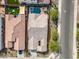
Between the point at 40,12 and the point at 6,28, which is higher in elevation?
the point at 40,12

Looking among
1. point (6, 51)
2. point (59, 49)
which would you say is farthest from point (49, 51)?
point (6, 51)

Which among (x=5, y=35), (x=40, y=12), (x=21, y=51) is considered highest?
(x=40, y=12)

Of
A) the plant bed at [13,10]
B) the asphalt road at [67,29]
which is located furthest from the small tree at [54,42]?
the plant bed at [13,10]

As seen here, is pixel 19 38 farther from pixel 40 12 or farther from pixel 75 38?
pixel 75 38

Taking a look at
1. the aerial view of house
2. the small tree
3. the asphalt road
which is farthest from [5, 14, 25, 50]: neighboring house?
the asphalt road

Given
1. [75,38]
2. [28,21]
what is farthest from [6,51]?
[75,38]

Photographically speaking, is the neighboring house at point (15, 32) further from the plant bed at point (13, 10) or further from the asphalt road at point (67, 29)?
the asphalt road at point (67, 29)

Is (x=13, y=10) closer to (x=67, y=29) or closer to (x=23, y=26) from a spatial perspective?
(x=23, y=26)
